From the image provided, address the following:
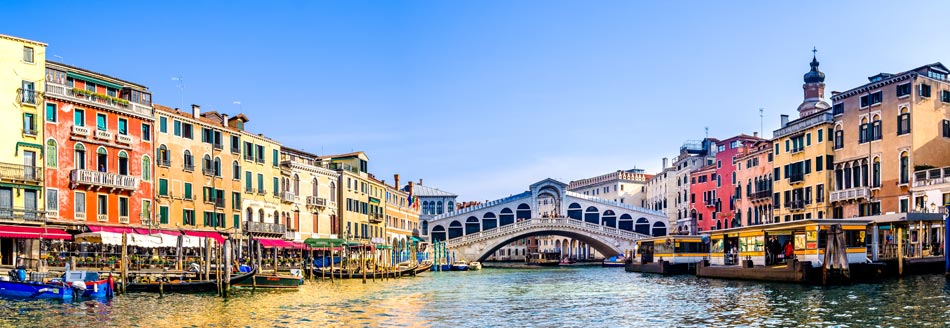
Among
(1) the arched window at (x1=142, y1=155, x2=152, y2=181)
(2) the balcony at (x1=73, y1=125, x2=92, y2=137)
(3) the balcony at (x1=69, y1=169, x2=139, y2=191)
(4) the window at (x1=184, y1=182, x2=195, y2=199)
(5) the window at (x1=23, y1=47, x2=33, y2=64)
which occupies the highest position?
(5) the window at (x1=23, y1=47, x2=33, y2=64)

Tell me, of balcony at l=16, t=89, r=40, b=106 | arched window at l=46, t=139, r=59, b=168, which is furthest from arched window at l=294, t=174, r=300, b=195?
balcony at l=16, t=89, r=40, b=106

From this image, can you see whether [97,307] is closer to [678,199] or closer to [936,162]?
[936,162]

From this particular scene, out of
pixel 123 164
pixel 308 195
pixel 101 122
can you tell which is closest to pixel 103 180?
pixel 123 164

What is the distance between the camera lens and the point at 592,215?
270 feet

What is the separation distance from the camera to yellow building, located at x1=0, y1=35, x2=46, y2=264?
107 feet

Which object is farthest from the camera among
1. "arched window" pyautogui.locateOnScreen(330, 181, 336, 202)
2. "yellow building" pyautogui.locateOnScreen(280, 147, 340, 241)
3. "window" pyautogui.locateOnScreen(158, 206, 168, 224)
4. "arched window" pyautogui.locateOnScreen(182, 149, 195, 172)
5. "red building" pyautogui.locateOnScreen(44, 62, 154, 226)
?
"arched window" pyautogui.locateOnScreen(330, 181, 336, 202)

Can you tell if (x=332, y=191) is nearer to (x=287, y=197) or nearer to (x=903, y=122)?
(x=287, y=197)

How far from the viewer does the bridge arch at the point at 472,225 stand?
267ft

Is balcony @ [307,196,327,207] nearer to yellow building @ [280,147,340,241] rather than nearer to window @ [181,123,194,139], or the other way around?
yellow building @ [280,147,340,241]

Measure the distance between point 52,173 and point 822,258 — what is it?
2703 cm

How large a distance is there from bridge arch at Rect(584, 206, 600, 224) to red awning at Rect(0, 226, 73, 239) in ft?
179

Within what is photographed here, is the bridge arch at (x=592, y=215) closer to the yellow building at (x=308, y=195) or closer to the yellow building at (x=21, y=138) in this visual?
the yellow building at (x=308, y=195)

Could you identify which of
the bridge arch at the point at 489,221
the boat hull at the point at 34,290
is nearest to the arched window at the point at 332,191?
the boat hull at the point at 34,290

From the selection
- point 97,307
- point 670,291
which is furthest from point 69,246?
point 670,291
